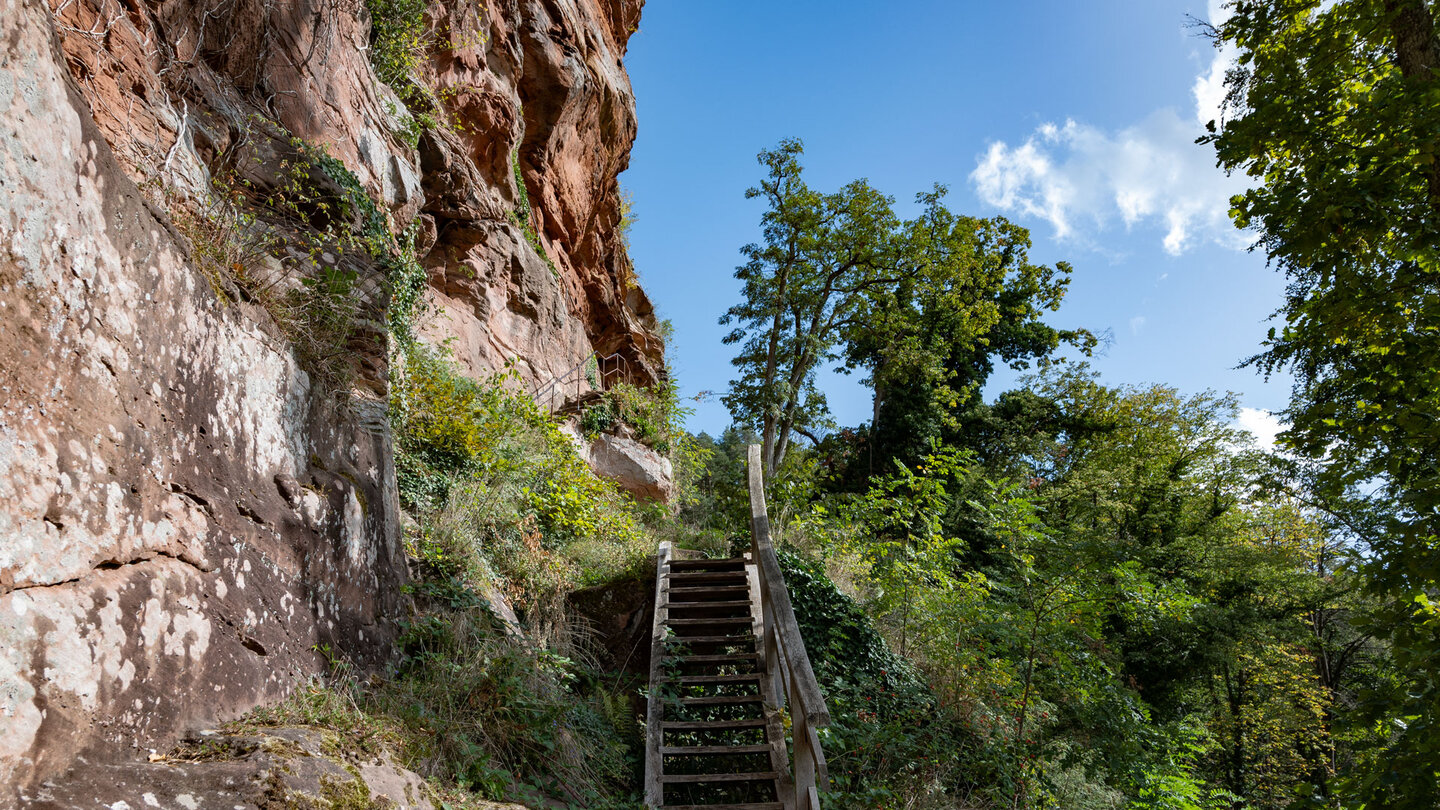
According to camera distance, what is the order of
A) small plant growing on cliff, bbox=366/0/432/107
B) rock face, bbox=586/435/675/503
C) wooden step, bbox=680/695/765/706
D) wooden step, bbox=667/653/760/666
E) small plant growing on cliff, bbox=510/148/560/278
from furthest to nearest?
1. rock face, bbox=586/435/675/503
2. small plant growing on cliff, bbox=510/148/560/278
3. small plant growing on cliff, bbox=366/0/432/107
4. wooden step, bbox=667/653/760/666
5. wooden step, bbox=680/695/765/706

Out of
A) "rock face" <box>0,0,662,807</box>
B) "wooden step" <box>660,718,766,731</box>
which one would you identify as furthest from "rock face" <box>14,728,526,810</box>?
"wooden step" <box>660,718,766,731</box>

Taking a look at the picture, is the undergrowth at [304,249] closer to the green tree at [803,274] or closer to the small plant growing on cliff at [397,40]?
the small plant growing on cliff at [397,40]

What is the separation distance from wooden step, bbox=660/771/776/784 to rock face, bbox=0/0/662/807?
215 cm

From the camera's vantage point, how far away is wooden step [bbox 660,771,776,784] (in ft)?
14.5

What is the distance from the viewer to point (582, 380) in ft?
43.6

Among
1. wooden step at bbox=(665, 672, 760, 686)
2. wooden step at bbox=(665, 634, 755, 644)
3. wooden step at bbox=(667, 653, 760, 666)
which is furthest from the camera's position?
wooden step at bbox=(665, 634, 755, 644)

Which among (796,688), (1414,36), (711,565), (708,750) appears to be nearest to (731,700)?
(708,750)

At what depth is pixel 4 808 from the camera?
55.9 inches

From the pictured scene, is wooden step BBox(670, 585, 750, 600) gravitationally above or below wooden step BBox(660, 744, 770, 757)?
above

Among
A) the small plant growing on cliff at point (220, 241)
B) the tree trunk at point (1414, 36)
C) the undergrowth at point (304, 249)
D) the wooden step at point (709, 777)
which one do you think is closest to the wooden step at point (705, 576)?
the wooden step at point (709, 777)

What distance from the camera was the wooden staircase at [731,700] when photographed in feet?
12.7

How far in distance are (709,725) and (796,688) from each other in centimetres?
159

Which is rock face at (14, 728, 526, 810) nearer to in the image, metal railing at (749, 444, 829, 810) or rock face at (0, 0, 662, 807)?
rock face at (0, 0, 662, 807)

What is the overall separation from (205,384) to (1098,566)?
6.27 meters
